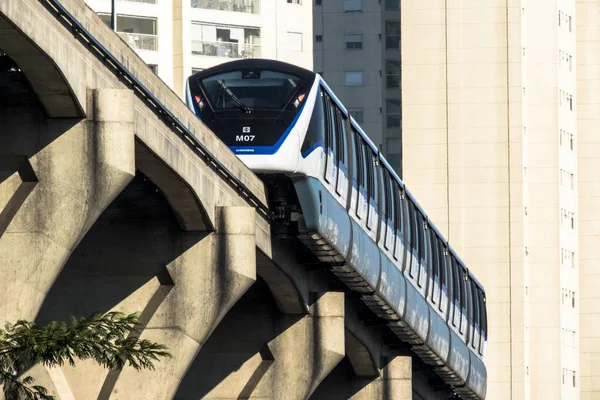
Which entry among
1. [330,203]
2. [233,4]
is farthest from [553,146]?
[330,203]

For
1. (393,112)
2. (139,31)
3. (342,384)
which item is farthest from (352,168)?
(393,112)

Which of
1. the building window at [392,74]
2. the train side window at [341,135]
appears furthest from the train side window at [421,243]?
the building window at [392,74]

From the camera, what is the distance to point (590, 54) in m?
126

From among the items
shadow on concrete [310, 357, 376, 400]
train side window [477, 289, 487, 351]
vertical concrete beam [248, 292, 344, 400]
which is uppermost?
train side window [477, 289, 487, 351]

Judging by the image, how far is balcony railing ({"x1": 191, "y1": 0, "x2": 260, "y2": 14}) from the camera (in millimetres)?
82750

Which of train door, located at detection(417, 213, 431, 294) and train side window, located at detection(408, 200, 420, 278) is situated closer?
train side window, located at detection(408, 200, 420, 278)

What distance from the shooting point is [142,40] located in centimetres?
8012

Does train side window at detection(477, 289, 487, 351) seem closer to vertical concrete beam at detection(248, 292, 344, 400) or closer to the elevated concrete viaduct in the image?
the elevated concrete viaduct

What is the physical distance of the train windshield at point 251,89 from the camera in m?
36.3

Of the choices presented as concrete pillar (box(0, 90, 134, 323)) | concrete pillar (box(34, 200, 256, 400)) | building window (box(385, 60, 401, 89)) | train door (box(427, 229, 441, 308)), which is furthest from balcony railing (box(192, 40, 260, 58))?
concrete pillar (box(0, 90, 134, 323))

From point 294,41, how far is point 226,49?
10.9 feet

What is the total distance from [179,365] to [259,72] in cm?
576

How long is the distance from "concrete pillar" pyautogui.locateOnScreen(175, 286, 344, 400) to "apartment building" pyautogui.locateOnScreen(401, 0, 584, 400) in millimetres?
64661

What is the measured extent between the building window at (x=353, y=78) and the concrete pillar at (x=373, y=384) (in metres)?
69.0
